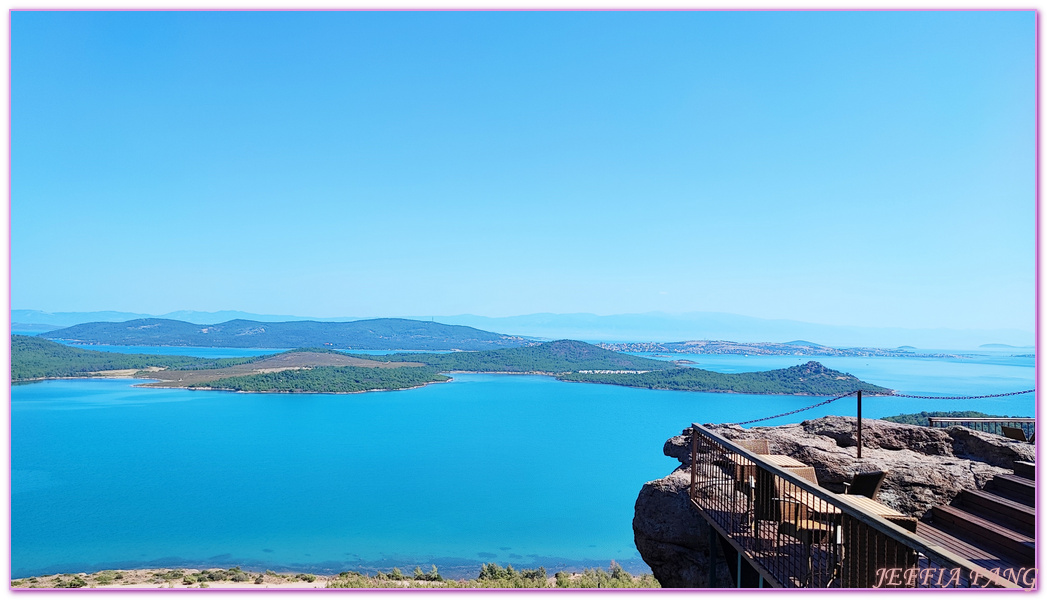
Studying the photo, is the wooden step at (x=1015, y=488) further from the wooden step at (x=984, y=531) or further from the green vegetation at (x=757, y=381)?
the green vegetation at (x=757, y=381)

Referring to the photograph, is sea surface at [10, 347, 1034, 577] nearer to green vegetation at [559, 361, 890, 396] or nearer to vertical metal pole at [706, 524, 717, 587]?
green vegetation at [559, 361, 890, 396]

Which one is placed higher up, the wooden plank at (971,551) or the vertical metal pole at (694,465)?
the vertical metal pole at (694,465)

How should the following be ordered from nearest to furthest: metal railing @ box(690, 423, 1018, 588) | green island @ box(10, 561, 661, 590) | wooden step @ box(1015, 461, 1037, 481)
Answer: metal railing @ box(690, 423, 1018, 588), wooden step @ box(1015, 461, 1037, 481), green island @ box(10, 561, 661, 590)

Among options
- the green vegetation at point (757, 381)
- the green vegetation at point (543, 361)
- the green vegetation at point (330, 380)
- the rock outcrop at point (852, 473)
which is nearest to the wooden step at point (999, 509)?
the rock outcrop at point (852, 473)

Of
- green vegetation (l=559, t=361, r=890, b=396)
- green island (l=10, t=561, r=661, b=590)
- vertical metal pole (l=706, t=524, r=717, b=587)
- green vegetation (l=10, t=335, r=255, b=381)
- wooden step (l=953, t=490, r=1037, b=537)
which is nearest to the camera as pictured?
wooden step (l=953, t=490, r=1037, b=537)

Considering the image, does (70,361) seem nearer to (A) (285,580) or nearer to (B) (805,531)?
(A) (285,580)

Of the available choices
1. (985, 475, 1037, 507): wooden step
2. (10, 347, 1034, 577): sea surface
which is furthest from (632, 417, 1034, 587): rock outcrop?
(10, 347, 1034, 577): sea surface

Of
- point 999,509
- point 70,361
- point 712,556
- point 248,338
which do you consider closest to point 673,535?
point 712,556

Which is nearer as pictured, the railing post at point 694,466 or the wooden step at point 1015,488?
the wooden step at point 1015,488
